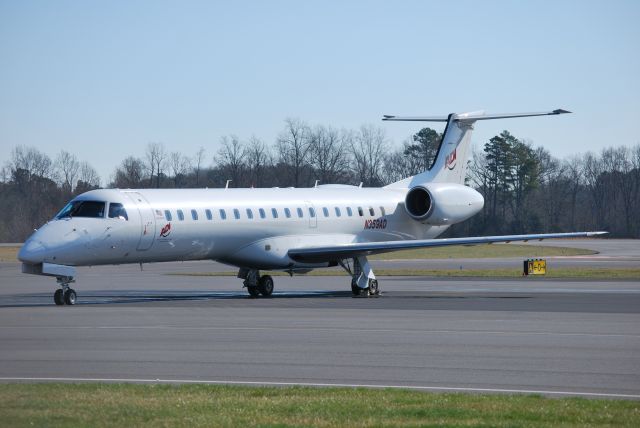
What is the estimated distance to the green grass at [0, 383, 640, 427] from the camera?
34.1ft

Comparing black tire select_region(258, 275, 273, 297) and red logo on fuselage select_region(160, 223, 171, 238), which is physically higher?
red logo on fuselage select_region(160, 223, 171, 238)

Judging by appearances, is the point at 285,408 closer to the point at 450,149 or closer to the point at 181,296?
the point at 181,296

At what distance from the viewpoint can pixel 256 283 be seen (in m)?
32.1

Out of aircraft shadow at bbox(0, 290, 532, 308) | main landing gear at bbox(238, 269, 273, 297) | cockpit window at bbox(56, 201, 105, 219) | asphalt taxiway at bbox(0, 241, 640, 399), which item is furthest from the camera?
main landing gear at bbox(238, 269, 273, 297)

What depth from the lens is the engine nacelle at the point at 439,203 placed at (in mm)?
35562

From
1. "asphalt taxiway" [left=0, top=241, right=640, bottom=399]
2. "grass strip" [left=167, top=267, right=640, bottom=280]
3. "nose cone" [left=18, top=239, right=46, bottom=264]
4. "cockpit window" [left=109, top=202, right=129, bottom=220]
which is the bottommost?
"asphalt taxiway" [left=0, top=241, right=640, bottom=399]

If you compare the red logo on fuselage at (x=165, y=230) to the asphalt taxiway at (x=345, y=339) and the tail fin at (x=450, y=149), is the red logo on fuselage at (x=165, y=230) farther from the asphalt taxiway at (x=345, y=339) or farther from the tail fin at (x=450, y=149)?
the tail fin at (x=450, y=149)

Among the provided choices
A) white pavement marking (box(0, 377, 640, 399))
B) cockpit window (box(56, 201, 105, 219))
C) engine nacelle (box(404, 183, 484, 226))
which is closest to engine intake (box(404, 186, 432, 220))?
engine nacelle (box(404, 183, 484, 226))

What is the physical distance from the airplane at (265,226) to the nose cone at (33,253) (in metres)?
0.03

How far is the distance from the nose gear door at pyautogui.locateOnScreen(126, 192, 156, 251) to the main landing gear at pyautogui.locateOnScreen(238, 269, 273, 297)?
4.24 meters

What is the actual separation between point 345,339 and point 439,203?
1798 centimetres

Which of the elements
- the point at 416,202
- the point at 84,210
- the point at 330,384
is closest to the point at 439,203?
the point at 416,202

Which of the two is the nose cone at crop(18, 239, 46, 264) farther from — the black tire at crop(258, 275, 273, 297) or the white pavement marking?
the white pavement marking

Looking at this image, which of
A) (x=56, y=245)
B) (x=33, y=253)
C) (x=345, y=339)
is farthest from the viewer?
(x=56, y=245)
